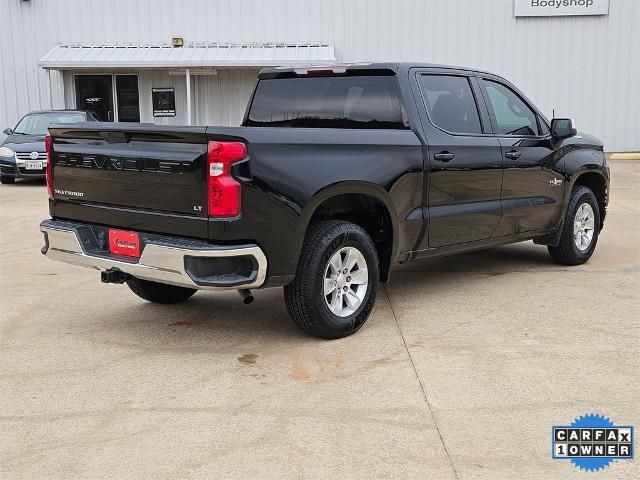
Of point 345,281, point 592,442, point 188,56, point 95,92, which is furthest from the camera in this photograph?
point 95,92

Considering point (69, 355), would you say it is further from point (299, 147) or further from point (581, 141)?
point (581, 141)

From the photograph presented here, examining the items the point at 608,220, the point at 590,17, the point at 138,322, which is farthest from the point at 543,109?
the point at 138,322

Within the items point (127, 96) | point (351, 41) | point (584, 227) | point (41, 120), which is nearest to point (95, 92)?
point (127, 96)

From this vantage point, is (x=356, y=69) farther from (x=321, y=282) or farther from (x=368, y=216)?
(x=321, y=282)

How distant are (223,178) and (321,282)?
3.21 feet

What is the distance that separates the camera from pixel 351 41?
2089cm

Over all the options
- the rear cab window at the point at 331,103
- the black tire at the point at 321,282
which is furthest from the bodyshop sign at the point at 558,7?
the black tire at the point at 321,282

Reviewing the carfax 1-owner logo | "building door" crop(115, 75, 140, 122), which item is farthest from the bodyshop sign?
the carfax 1-owner logo

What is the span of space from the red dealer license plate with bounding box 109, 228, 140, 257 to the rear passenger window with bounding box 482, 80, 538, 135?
328cm

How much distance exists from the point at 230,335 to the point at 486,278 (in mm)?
2765

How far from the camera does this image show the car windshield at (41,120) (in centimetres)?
1569

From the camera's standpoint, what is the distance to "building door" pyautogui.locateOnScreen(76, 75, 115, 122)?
21.4 meters

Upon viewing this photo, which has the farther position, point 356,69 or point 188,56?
point 188,56

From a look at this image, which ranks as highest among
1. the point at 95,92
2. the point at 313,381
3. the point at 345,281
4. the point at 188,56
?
the point at 188,56
